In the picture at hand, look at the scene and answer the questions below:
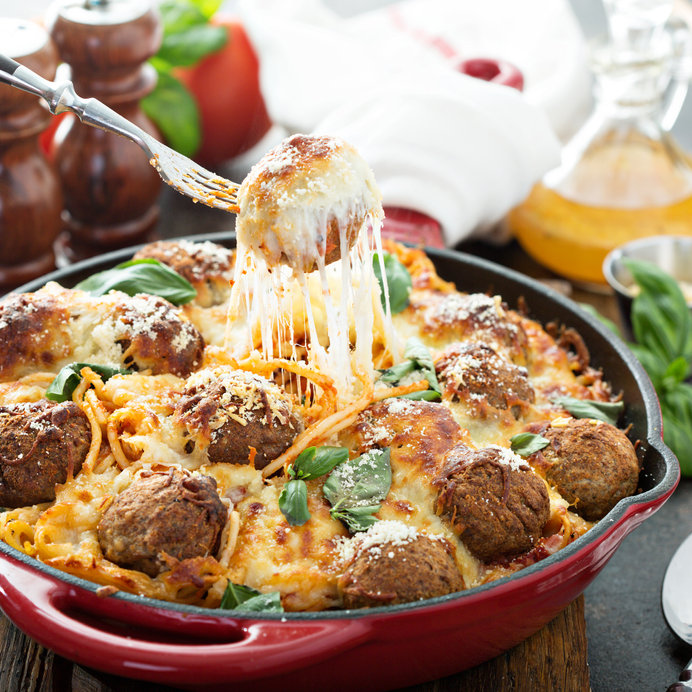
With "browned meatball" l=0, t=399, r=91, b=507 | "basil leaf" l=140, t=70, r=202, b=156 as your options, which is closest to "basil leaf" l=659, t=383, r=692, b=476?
"browned meatball" l=0, t=399, r=91, b=507

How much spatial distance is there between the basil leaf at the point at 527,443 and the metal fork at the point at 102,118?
1140 millimetres

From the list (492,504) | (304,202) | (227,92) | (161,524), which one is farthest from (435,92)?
(161,524)

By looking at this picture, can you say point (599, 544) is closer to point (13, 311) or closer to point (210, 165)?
point (13, 311)

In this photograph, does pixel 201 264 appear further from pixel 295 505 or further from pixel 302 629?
pixel 302 629

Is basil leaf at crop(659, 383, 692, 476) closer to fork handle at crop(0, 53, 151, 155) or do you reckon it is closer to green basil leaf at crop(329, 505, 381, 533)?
green basil leaf at crop(329, 505, 381, 533)

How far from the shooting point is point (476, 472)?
8.87 ft

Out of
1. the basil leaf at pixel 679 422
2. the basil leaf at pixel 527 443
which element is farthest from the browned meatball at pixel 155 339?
the basil leaf at pixel 679 422

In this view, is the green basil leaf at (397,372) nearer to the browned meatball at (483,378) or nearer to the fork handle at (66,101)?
the browned meatball at (483,378)

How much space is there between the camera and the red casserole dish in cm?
226

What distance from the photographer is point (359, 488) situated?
275 centimetres

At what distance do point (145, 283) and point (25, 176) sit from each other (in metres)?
1.53

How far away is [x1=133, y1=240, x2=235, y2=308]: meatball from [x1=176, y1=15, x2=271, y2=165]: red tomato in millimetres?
2482

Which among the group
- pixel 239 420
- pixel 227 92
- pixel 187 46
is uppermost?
pixel 239 420

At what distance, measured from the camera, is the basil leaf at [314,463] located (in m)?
2.78
